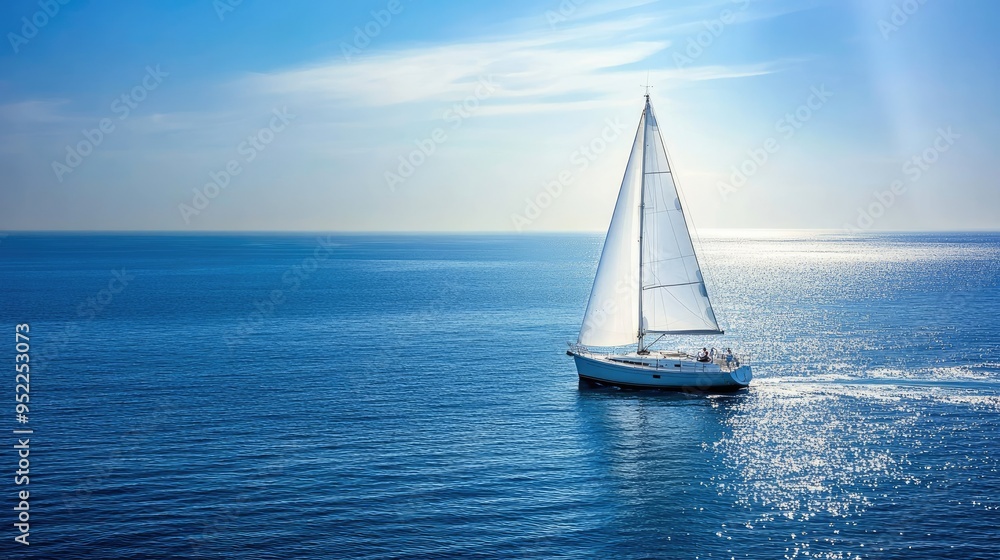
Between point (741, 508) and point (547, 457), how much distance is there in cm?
1385

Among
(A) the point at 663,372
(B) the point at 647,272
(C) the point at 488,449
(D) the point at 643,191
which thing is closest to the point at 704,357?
(A) the point at 663,372

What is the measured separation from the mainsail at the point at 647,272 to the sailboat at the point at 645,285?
10 centimetres

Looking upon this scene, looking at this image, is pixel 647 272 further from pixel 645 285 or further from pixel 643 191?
pixel 643 191

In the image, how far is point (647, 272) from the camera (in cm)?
7256

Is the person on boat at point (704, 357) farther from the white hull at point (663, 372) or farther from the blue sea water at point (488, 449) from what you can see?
the blue sea water at point (488, 449)

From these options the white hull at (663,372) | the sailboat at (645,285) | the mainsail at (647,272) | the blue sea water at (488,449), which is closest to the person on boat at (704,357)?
the sailboat at (645,285)

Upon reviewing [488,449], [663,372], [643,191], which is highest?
[643,191]

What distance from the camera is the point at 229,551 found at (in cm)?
3622

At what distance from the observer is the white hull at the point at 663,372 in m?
67.4

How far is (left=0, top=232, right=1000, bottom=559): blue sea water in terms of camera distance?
3816 centimetres

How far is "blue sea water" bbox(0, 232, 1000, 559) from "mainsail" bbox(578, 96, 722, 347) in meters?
7.72

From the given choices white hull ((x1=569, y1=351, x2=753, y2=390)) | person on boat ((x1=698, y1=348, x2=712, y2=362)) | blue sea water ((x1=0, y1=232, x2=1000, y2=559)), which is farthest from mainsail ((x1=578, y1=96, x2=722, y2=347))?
blue sea water ((x1=0, y1=232, x2=1000, y2=559))

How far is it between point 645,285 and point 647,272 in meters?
1.34

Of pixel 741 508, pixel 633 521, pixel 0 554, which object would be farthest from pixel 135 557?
pixel 741 508
